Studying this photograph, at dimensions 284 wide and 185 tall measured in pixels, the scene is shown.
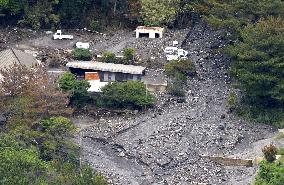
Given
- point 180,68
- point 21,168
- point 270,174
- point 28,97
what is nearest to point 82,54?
point 180,68

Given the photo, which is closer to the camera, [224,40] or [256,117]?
[256,117]

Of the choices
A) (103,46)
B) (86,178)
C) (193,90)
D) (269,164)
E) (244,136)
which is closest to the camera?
(86,178)

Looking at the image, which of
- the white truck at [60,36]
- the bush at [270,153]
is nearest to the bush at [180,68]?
the white truck at [60,36]

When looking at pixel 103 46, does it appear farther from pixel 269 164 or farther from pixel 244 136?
pixel 269 164

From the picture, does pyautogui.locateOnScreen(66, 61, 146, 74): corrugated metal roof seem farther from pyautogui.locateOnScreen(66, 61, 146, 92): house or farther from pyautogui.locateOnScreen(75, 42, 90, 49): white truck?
pyautogui.locateOnScreen(75, 42, 90, 49): white truck

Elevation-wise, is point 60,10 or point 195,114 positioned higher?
point 60,10

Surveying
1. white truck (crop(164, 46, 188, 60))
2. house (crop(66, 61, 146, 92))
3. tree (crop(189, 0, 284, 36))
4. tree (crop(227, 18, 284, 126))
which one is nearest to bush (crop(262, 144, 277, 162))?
tree (crop(227, 18, 284, 126))

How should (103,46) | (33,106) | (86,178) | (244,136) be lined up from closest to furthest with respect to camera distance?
(86,178) < (33,106) < (244,136) < (103,46)

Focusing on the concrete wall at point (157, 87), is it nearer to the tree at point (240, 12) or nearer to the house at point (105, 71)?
the house at point (105, 71)

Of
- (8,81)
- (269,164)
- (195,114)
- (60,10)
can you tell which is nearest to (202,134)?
(195,114)
